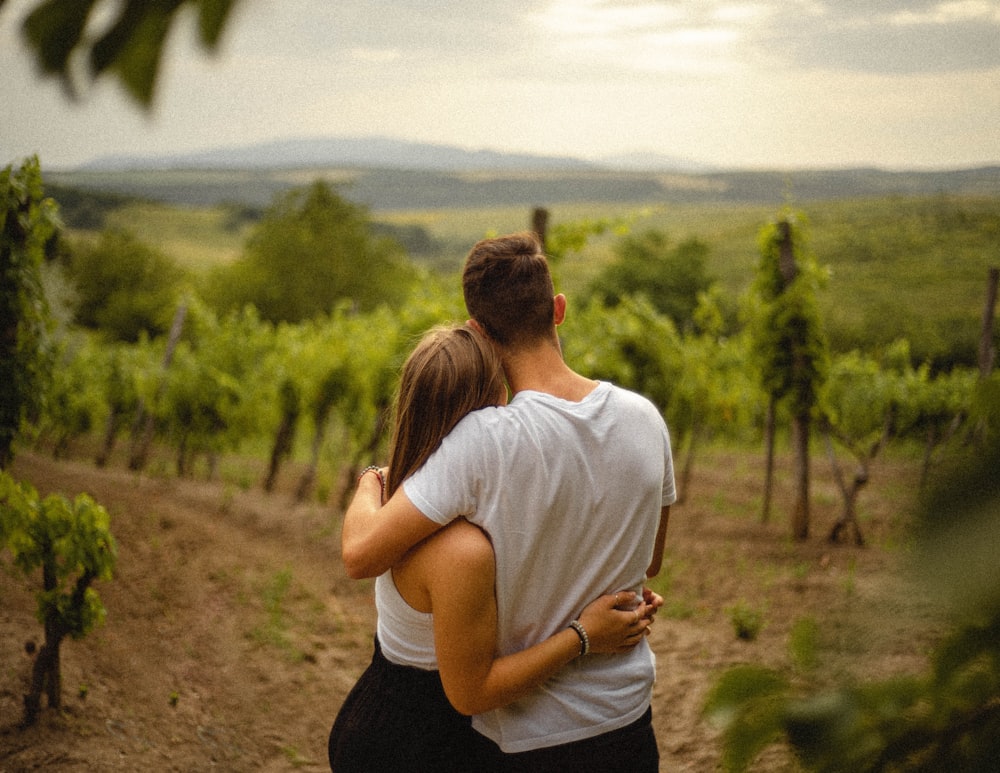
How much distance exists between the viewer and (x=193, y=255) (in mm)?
88500

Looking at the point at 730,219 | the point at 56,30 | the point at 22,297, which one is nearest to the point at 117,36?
the point at 56,30

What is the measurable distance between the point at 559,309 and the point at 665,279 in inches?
2110

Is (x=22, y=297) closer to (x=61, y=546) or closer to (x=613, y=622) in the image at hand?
(x=61, y=546)

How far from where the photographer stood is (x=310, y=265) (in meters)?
52.7

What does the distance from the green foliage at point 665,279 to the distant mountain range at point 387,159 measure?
82986 millimetres

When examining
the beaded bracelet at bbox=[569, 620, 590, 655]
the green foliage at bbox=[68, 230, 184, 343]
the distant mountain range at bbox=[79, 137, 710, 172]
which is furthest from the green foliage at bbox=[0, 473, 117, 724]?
the distant mountain range at bbox=[79, 137, 710, 172]

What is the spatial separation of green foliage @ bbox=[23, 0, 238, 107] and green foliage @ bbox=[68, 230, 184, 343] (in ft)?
165

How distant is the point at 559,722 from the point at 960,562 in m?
1.47

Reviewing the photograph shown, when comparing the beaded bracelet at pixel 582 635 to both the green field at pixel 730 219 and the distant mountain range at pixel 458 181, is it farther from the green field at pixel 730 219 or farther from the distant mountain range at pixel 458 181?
the distant mountain range at pixel 458 181

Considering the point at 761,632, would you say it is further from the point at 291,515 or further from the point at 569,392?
the point at 291,515

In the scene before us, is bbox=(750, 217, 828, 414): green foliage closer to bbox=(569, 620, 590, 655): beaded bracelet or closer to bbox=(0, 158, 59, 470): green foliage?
bbox=(0, 158, 59, 470): green foliage

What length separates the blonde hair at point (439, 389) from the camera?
5.90ft

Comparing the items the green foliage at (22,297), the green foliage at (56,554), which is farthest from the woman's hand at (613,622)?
the green foliage at (22,297)

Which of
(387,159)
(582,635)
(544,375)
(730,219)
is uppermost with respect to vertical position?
(387,159)
